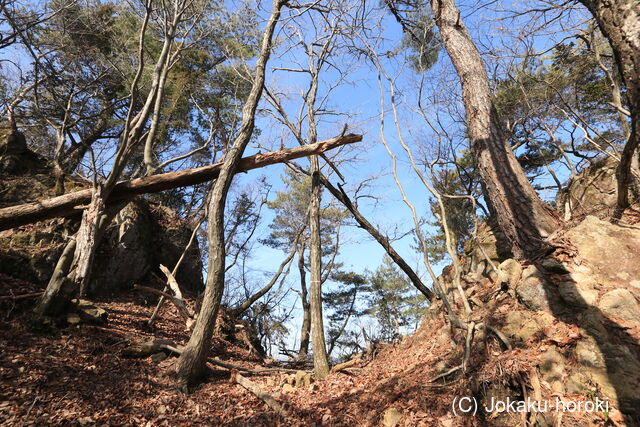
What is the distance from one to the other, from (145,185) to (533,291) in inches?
311

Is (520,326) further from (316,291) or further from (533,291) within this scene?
(316,291)

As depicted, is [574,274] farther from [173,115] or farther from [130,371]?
[173,115]

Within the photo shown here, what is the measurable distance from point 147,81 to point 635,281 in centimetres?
1522

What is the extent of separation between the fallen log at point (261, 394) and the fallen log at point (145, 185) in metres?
3.92

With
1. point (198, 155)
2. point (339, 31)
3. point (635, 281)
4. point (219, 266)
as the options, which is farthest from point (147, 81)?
point (635, 281)

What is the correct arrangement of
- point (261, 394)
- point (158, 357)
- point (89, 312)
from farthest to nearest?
point (89, 312) < point (158, 357) < point (261, 394)

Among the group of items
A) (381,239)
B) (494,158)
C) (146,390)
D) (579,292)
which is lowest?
(146,390)

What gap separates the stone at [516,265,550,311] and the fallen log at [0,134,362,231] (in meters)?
3.97

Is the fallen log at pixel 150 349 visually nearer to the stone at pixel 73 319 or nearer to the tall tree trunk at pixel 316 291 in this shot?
the stone at pixel 73 319

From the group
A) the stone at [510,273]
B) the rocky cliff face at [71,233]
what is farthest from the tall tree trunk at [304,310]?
the stone at [510,273]

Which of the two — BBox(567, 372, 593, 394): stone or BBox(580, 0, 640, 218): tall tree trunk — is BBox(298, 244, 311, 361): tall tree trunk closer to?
BBox(567, 372, 593, 394): stone

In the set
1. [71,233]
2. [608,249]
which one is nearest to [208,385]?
[608,249]

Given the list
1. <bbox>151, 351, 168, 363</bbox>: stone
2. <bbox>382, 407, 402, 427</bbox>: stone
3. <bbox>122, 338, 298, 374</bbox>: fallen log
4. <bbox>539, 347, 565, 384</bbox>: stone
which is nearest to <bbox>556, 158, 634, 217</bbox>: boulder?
<bbox>539, 347, 565, 384</bbox>: stone

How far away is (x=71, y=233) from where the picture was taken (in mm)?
9117
